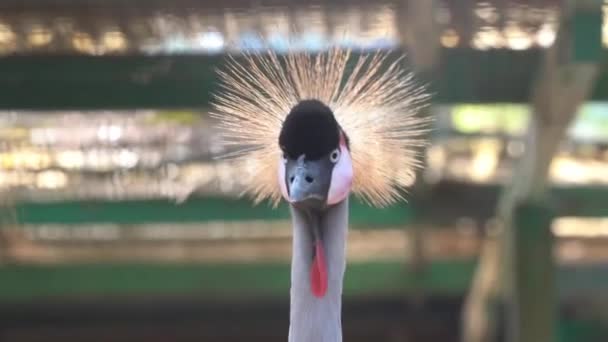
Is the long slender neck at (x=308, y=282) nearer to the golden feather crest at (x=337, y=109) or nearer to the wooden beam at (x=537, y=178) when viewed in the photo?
the golden feather crest at (x=337, y=109)

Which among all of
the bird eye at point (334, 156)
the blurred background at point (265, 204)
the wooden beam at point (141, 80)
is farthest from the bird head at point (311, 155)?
the wooden beam at point (141, 80)

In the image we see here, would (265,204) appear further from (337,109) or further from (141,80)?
(337,109)

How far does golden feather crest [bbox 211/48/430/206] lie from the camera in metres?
0.59

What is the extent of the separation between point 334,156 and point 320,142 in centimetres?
2

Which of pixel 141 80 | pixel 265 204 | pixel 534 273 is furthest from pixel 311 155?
pixel 534 273

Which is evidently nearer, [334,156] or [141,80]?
[334,156]

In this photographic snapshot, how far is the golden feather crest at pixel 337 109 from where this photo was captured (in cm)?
59

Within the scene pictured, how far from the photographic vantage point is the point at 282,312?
2201 millimetres

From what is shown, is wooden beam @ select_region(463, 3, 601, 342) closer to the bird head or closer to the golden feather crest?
the golden feather crest

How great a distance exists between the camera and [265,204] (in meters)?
1.34

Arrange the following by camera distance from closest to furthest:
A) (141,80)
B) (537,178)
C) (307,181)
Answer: (307,181) → (141,80) → (537,178)

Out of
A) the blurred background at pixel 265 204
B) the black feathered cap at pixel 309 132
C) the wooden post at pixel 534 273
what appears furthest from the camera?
the wooden post at pixel 534 273

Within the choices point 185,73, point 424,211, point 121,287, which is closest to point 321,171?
point 185,73

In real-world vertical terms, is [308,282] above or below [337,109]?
below
